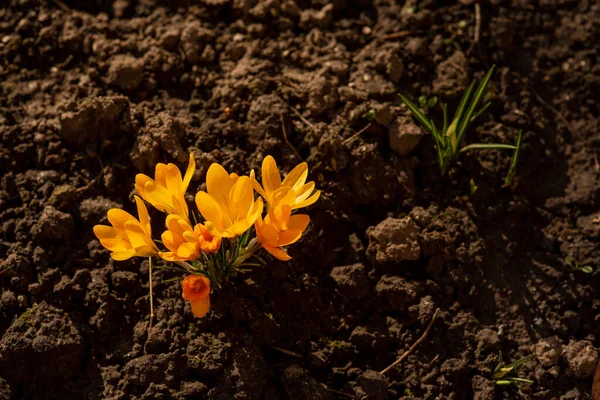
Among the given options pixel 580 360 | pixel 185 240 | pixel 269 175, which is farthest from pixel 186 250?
pixel 580 360

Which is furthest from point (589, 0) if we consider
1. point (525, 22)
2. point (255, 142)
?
point (255, 142)

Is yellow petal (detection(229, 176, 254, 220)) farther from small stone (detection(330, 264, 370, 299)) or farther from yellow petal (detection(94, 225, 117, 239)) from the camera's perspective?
small stone (detection(330, 264, 370, 299))

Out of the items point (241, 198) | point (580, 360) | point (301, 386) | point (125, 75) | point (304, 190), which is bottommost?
point (580, 360)

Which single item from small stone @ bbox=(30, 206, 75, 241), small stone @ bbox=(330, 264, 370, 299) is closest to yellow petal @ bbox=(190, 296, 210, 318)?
small stone @ bbox=(330, 264, 370, 299)

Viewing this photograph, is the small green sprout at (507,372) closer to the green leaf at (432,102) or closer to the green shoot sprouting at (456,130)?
the green shoot sprouting at (456,130)

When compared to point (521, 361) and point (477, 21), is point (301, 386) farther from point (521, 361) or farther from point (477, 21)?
point (477, 21)

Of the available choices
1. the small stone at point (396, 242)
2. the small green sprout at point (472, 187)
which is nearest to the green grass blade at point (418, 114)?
the small green sprout at point (472, 187)
